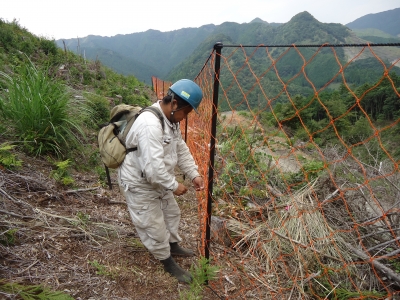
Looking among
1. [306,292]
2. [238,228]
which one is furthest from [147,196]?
[306,292]

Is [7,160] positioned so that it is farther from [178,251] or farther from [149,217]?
[178,251]

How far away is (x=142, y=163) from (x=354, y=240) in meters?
2.07

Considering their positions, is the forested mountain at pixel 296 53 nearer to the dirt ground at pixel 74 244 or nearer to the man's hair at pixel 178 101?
the dirt ground at pixel 74 244

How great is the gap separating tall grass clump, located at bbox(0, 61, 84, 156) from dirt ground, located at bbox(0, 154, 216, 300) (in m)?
0.35

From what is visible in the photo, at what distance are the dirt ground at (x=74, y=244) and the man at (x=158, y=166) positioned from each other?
0.84 ft

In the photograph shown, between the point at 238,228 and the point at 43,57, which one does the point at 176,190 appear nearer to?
the point at 238,228

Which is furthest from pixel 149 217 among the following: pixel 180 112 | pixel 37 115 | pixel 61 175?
pixel 37 115

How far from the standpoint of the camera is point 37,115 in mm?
3164

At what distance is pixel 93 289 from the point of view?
1.88 m

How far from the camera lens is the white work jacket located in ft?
5.72

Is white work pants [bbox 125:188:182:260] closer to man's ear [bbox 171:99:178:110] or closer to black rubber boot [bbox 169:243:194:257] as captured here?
black rubber boot [bbox 169:243:194:257]

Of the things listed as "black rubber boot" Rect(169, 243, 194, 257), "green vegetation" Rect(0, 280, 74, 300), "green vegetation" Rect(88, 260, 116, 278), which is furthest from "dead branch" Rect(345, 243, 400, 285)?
"green vegetation" Rect(0, 280, 74, 300)

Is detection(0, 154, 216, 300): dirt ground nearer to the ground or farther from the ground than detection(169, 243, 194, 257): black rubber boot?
farther from the ground

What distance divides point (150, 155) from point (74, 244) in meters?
1.19
